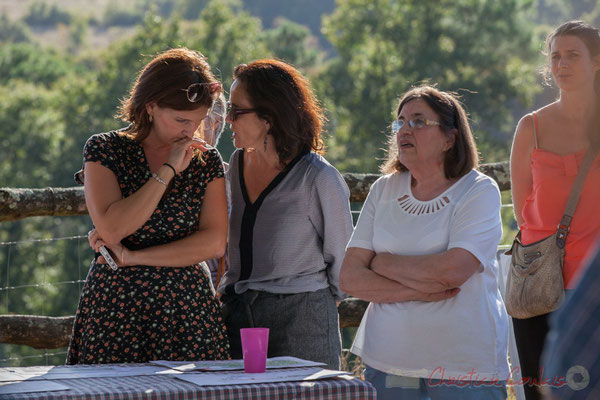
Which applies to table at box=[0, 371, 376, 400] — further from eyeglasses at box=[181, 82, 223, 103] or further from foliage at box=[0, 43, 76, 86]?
foliage at box=[0, 43, 76, 86]

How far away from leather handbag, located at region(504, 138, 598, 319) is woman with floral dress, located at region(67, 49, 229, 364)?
101cm

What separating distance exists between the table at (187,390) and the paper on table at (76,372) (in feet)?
0.19

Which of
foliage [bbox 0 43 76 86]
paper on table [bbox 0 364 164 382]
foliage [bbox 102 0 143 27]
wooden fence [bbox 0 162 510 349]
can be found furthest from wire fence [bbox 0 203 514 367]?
foliage [bbox 102 0 143 27]

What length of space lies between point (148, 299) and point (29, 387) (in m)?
0.67

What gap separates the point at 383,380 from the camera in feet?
9.16

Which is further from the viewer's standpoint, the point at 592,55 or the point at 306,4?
the point at 306,4

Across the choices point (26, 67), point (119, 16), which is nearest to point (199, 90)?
point (26, 67)

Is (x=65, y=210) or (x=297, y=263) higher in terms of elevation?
(x=65, y=210)

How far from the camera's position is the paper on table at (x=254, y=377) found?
82.9 inches

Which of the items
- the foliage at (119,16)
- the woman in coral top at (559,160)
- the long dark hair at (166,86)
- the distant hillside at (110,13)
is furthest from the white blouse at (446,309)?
the foliage at (119,16)

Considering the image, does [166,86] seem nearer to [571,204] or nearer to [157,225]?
[157,225]

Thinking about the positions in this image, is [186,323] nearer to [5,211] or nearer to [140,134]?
[140,134]

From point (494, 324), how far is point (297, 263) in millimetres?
694

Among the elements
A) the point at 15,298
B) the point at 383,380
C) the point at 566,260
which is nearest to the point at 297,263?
the point at 383,380
